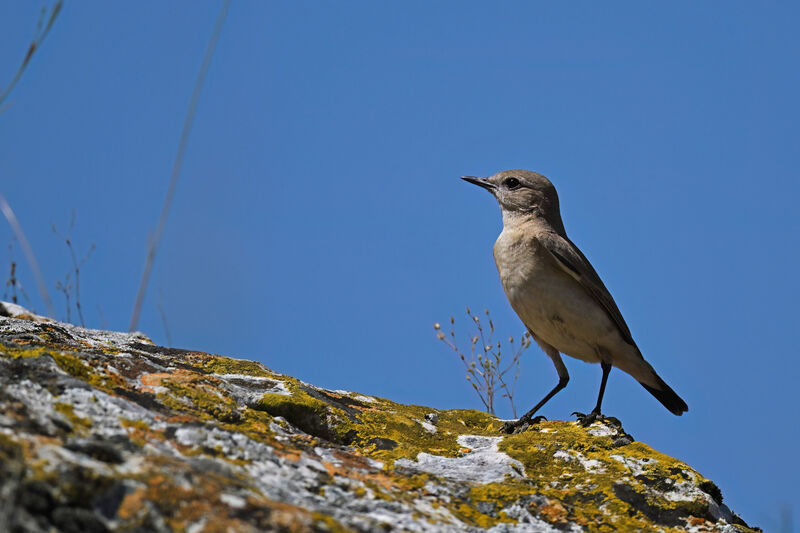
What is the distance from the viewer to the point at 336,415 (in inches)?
165

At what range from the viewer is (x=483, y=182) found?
8.37 meters

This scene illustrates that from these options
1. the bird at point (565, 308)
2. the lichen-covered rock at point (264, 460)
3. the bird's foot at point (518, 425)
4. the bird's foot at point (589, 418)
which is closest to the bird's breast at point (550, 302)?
the bird at point (565, 308)

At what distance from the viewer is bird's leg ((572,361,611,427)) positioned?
18.0 ft

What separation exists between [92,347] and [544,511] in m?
2.67

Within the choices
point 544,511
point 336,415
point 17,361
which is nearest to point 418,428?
point 336,415

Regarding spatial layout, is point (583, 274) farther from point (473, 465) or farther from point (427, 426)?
point (473, 465)

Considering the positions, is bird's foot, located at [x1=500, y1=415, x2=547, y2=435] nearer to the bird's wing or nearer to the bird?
the bird

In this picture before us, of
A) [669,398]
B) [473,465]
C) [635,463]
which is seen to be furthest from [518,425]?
[669,398]

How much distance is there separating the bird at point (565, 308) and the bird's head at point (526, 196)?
0.55 metres

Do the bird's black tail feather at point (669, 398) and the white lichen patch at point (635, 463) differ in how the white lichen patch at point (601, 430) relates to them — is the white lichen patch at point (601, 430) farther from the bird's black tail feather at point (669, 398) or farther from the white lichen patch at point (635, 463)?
the bird's black tail feather at point (669, 398)

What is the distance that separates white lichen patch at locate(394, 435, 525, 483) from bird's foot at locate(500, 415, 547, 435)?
43.4 inches

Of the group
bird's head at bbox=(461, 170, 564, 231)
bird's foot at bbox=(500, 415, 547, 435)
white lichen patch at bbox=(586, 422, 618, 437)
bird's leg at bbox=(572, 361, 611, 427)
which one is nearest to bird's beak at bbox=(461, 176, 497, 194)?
bird's head at bbox=(461, 170, 564, 231)

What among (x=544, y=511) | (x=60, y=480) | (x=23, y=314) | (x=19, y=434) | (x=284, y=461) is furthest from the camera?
(x=23, y=314)

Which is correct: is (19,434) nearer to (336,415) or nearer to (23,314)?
(336,415)
